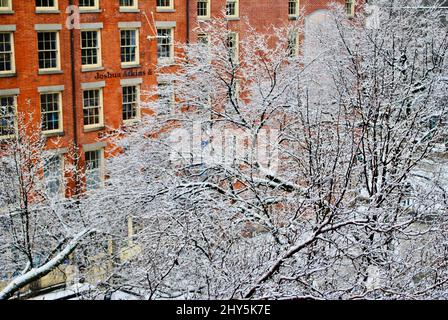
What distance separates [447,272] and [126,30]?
2148 cm

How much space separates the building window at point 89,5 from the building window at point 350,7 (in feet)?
38.6

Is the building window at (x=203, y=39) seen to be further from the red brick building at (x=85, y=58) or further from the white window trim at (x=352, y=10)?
the white window trim at (x=352, y=10)

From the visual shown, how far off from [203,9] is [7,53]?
381 inches

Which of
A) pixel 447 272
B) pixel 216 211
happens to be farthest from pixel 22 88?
pixel 447 272

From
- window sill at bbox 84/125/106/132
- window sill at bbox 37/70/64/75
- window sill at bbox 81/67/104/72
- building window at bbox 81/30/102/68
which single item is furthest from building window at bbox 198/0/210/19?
window sill at bbox 37/70/64/75

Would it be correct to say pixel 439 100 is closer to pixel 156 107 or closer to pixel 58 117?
pixel 156 107

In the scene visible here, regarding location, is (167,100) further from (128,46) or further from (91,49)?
(128,46)

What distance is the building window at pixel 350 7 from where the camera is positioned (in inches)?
1255

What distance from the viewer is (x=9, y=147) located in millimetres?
21391

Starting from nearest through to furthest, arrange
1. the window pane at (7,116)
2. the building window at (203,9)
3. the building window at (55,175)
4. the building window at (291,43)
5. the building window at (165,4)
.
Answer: the window pane at (7,116), the building window at (55,175), the building window at (291,43), the building window at (165,4), the building window at (203,9)

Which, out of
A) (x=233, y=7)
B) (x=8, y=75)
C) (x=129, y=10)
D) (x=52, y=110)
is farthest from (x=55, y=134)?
(x=233, y=7)

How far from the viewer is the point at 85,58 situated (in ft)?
88.6

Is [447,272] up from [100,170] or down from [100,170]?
up

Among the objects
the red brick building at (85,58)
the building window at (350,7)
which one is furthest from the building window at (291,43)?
the building window at (350,7)
